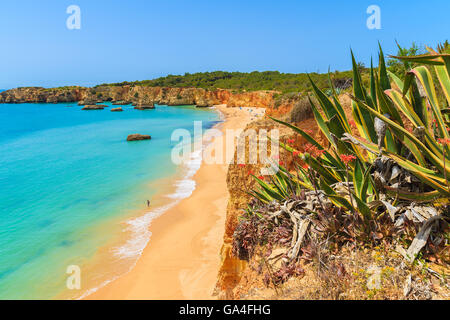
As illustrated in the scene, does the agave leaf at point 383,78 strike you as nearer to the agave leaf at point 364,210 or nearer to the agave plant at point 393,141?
the agave plant at point 393,141

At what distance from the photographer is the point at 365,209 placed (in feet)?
8.10

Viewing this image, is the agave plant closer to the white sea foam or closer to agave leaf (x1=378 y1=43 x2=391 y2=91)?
agave leaf (x1=378 y1=43 x2=391 y2=91)

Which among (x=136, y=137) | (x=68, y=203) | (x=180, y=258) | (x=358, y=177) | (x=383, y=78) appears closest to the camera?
(x=358, y=177)

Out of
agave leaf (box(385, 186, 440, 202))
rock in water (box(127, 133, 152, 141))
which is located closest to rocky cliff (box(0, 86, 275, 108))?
rock in water (box(127, 133, 152, 141))

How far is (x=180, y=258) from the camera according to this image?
7355 mm

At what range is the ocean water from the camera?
8.38 metres

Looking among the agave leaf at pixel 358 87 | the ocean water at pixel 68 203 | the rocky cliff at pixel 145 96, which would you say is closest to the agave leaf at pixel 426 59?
the agave leaf at pixel 358 87

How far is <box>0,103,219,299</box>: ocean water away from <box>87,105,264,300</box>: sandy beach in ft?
2.32

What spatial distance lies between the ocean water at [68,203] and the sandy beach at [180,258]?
2.32 ft

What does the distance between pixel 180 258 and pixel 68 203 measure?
8.99m

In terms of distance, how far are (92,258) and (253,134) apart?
637 cm

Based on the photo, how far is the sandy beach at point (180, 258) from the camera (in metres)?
6.11

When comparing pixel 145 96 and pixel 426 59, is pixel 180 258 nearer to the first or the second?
pixel 426 59

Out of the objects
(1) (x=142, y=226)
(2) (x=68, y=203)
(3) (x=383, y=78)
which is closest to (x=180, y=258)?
(1) (x=142, y=226)
